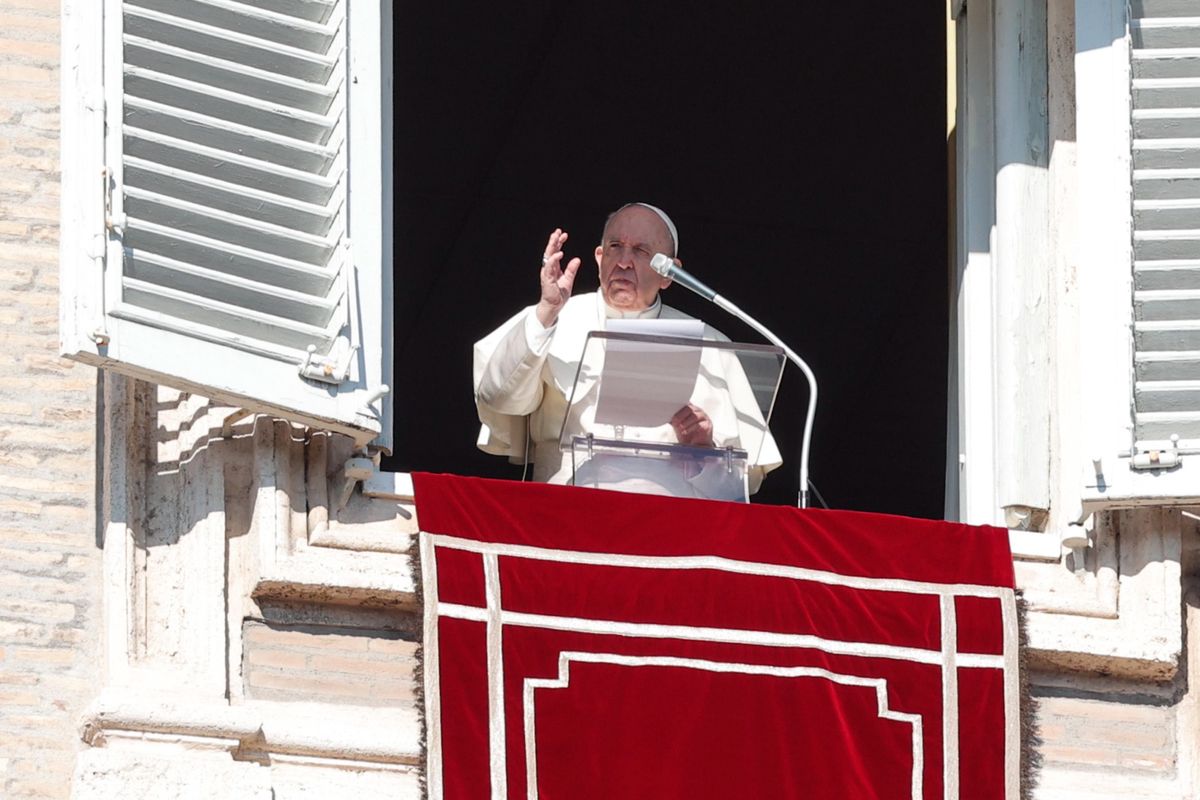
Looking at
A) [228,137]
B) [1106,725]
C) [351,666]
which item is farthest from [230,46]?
[1106,725]

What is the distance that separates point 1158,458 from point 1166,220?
0.55 m

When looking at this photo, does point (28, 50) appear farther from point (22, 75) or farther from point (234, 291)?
point (234, 291)

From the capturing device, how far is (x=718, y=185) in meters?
11.5

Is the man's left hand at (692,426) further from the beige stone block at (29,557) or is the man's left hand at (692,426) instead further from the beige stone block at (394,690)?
the beige stone block at (29,557)

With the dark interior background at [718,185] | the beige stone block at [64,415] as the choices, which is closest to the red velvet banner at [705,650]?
the beige stone block at [64,415]

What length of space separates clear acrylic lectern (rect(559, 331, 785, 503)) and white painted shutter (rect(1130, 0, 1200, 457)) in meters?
0.80

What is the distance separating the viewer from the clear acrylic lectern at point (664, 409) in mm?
7316

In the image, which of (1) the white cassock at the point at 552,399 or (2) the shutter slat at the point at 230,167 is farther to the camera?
(1) the white cassock at the point at 552,399

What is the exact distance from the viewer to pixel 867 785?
708 cm

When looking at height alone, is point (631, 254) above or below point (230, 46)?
below

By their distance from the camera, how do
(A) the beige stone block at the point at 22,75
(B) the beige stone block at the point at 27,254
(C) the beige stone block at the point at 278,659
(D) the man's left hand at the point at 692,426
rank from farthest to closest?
(A) the beige stone block at the point at 22,75 < (B) the beige stone block at the point at 27,254 < (D) the man's left hand at the point at 692,426 < (C) the beige stone block at the point at 278,659

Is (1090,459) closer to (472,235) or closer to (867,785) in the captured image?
(867,785)

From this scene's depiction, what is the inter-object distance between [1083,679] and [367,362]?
1685 millimetres

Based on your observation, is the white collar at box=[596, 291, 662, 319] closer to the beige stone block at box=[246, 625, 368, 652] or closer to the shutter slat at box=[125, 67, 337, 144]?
the shutter slat at box=[125, 67, 337, 144]
